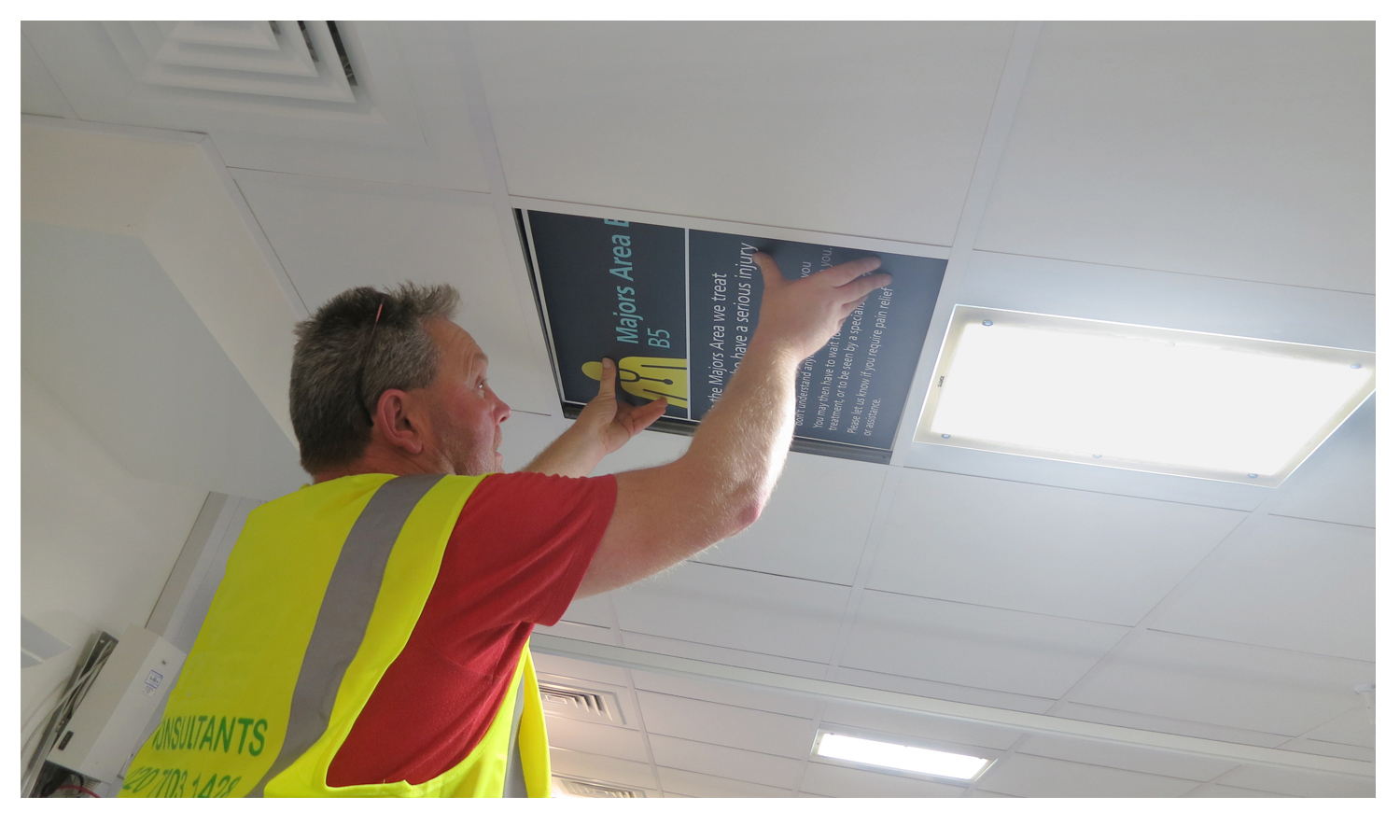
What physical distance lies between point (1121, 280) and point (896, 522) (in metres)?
0.92

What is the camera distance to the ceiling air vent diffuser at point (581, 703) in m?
3.72

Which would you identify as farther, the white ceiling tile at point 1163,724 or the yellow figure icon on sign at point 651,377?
the white ceiling tile at point 1163,724

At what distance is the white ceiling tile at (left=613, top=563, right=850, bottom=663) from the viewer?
98.8 inches

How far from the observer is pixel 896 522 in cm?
210

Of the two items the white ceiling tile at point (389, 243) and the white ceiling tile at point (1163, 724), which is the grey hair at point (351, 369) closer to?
the white ceiling tile at point (389, 243)

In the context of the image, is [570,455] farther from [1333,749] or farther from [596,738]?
[1333,749]

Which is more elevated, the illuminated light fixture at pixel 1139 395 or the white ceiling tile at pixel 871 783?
the illuminated light fixture at pixel 1139 395

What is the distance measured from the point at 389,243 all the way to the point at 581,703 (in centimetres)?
294

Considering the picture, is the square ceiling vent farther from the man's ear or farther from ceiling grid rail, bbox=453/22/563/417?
the man's ear

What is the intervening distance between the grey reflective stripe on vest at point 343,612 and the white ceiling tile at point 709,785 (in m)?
3.88

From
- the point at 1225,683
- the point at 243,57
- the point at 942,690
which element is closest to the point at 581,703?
the point at 942,690

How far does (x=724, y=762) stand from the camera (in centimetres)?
414

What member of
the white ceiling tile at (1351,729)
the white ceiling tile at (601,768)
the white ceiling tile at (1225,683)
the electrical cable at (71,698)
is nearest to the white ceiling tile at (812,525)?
the white ceiling tile at (1225,683)

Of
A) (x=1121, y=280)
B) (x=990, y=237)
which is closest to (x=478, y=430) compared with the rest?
(x=990, y=237)
